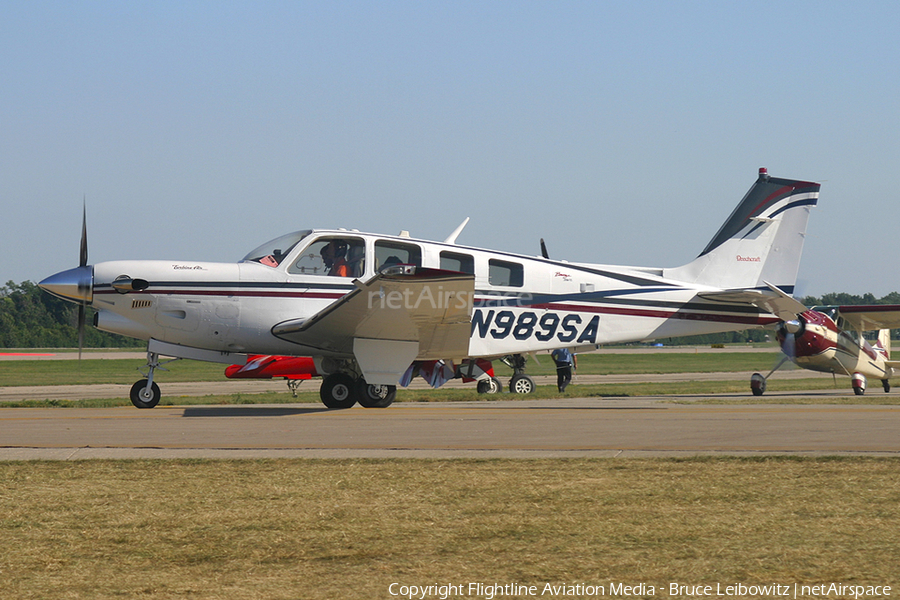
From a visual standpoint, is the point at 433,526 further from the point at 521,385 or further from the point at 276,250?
the point at 521,385

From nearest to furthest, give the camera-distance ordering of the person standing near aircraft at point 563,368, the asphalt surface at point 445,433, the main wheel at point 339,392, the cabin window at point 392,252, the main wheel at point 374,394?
the asphalt surface at point 445,433, the cabin window at point 392,252, the main wheel at point 374,394, the main wheel at point 339,392, the person standing near aircraft at point 563,368

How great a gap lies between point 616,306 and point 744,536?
11.5 meters

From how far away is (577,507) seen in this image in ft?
19.0

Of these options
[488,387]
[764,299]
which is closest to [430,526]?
[764,299]

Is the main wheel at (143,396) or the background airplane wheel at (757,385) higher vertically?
the main wheel at (143,396)

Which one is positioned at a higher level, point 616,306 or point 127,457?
point 616,306

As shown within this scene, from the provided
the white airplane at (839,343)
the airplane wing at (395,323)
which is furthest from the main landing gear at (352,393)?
the white airplane at (839,343)

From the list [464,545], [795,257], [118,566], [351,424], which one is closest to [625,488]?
[464,545]

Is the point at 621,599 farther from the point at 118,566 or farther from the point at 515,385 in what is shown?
the point at 515,385

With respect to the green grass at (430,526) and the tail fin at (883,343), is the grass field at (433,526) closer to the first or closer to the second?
the green grass at (430,526)

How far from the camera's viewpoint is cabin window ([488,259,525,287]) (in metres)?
15.6

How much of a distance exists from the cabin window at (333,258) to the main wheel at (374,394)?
2.00m

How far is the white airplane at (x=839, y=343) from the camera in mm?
24484

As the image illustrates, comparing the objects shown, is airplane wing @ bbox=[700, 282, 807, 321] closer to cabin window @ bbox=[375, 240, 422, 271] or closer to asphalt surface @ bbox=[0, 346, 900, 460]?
asphalt surface @ bbox=[0, 346, 900, 460]
